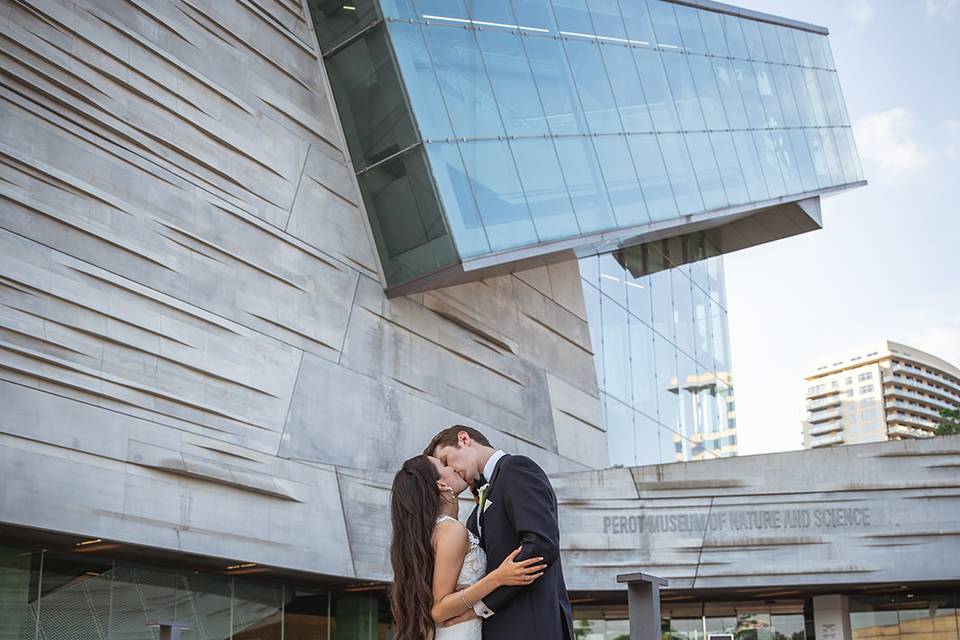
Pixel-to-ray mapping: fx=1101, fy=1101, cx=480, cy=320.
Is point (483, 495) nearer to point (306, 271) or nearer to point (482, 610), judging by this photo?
point (482, 610)

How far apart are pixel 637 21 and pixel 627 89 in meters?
2.18

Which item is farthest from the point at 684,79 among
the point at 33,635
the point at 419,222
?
the point at 33,635

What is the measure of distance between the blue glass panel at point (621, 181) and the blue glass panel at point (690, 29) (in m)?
5.13

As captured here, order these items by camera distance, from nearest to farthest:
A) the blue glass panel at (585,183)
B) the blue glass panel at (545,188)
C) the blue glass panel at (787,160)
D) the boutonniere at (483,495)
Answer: the boutonniere at (483,495) < the blue glass panel at (545,188) < the blue glass panel at (585,183) < the blue glass panel at (787,160)

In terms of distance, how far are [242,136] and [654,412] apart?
44.1 ft

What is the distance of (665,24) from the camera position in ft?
82.2

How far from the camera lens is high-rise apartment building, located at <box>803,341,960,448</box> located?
4343 inches

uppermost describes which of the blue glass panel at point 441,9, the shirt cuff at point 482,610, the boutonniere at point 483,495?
the blue glass panel at point 441,9

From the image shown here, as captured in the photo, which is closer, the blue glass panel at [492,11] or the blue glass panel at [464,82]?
the blue glass panel at [464,82]

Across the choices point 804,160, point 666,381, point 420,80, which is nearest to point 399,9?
point 420,80

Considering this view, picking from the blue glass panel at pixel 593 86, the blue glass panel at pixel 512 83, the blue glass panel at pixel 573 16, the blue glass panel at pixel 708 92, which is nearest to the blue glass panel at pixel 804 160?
the blue glass panel at pixel 708 92

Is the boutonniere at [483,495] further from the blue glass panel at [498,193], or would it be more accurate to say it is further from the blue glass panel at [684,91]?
the blue glass panel at [684,91]

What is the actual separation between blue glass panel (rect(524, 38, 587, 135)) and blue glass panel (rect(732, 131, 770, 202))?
6634mm

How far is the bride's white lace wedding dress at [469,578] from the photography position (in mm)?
4617
